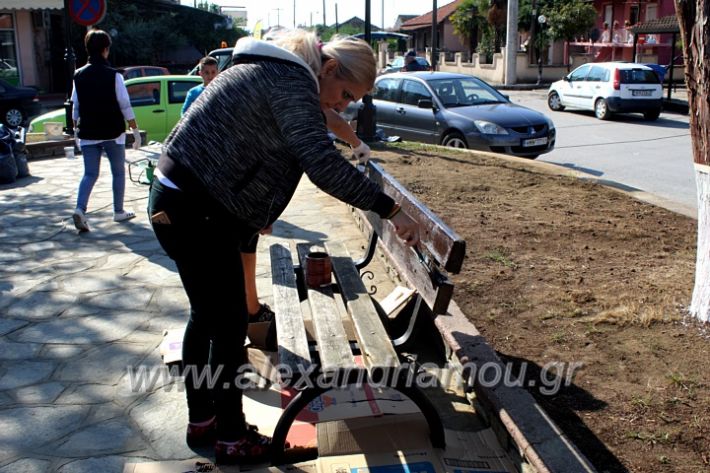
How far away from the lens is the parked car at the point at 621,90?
19062 millimetres

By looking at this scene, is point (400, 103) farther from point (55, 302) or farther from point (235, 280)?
point (235, 280)

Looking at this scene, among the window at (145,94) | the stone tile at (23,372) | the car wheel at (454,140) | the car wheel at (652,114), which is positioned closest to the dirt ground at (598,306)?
the stone tile at (23,372)

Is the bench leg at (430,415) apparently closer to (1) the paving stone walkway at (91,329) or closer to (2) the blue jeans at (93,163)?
(1) the paving stone walkway at (91,329)

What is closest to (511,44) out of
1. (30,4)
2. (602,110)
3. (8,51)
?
(602,110)

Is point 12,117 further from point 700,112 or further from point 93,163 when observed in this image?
point 700,112

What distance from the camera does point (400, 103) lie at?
1285 cm

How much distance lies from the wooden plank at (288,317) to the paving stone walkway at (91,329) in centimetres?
64

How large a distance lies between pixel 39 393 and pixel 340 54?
7.67 ft

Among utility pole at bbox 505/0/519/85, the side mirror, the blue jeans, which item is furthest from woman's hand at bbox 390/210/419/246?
utility pole at bbox 505/0/519/85

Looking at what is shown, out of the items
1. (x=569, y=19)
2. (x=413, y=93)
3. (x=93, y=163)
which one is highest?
(x=569, y=19)

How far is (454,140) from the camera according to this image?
11695 millimetres

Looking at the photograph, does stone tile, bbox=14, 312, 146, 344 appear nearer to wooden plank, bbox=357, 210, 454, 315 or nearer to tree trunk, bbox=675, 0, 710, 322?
wooden plank, bbox=357, 210, 454, 315

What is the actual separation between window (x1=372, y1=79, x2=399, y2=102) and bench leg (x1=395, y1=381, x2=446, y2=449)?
410 inches

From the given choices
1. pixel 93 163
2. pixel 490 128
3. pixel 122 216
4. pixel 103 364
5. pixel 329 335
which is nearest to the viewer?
pixel 329 335
